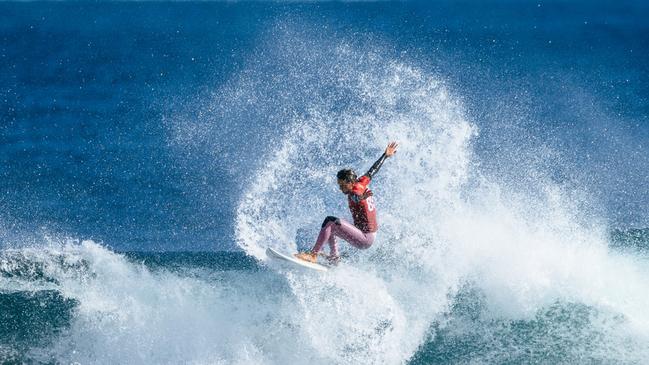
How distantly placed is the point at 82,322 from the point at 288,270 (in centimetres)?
300

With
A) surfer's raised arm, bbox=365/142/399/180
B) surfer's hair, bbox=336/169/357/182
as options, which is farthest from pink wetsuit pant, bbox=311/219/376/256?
surfer's raised arm, bbox=365/142/399/180

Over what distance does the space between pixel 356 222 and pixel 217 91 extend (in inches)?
317

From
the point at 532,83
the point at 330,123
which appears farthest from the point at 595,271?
the point at 532,83

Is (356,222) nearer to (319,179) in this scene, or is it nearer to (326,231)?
(326,231)

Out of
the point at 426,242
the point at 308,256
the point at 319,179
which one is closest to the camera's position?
the point at 308,256

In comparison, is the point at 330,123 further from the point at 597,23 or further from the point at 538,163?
the point at 597,23

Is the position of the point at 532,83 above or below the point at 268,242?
above

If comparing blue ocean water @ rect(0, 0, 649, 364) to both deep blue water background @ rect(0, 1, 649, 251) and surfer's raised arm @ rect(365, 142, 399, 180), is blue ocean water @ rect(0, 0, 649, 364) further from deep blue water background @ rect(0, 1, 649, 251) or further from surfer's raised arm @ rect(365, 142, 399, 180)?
surfer's raised arm @ rect(365, 142, 399, 180)

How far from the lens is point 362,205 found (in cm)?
1092

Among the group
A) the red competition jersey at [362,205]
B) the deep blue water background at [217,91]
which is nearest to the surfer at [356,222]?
the red competition jersey at [362,205]

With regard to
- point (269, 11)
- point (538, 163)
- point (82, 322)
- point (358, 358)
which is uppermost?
point (269, 11)

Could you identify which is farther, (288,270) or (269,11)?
(269,11)

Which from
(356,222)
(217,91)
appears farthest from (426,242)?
(217,91)

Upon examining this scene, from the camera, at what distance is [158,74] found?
1895 cm
